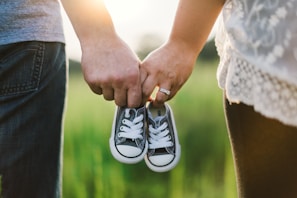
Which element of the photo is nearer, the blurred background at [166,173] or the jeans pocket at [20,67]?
the jeans pocket at [20,67]

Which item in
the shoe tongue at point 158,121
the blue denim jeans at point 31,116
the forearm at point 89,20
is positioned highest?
the forearm at point 89,20

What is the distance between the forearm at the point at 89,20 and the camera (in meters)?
1.56

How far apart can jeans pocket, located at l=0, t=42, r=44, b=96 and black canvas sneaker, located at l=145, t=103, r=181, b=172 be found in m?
0.32

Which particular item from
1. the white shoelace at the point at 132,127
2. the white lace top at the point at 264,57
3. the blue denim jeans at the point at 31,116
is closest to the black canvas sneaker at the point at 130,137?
the white shoelace at the point at 132,127

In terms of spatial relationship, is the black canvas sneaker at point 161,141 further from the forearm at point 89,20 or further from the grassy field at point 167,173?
the grassy field at point 167,173

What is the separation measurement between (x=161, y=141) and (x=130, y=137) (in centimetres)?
10

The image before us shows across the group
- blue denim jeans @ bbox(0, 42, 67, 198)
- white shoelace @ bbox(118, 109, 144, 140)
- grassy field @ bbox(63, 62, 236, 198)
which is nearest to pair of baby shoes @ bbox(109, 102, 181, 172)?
white shoelace @ bbox(118, 109, 144, 140)

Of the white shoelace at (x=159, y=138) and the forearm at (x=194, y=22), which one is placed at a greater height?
the forearm at (x=194, y=22)

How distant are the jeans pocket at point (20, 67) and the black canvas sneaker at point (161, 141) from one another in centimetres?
32

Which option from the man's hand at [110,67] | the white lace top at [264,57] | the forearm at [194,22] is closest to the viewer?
the white lace top at [264,57]

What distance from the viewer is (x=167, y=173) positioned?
4141mm

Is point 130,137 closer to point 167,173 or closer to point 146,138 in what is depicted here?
point 146,138

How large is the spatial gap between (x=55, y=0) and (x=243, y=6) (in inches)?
28.0

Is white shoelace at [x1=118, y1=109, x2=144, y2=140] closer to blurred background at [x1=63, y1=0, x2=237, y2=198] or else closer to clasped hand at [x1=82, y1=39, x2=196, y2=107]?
clasped hand at [x1=82, y1=39, x2=196, y2=107]
